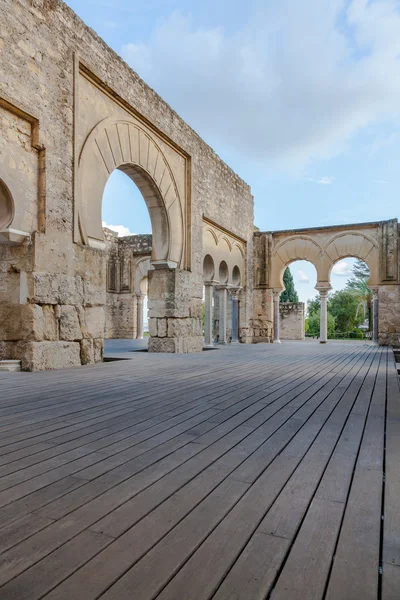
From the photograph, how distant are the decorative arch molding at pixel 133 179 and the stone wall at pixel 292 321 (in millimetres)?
10791

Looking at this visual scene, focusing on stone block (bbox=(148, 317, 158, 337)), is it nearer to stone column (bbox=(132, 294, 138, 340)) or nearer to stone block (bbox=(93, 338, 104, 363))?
stone block (bbox=(93, 338, 104, 363))

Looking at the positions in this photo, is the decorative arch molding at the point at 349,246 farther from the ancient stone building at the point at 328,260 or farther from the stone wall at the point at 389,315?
the stone wall at the point at 389,315

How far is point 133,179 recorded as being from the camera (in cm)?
888

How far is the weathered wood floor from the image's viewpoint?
3.66 ft

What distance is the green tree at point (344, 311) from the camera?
29953 mm

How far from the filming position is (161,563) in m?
1.18

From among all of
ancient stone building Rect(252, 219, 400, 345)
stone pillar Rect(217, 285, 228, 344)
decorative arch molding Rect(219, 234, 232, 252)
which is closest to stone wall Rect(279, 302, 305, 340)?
ancient stone building Rect(252, 219, 400, 345)

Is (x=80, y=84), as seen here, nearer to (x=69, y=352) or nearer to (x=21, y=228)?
(x=21, y=228)

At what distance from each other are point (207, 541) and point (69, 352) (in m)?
5.18

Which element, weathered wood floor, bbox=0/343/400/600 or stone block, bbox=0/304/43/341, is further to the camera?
stone block, bbox=0/304/43/341

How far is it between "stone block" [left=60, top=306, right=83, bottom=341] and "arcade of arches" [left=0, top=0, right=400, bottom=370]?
0.6 inches

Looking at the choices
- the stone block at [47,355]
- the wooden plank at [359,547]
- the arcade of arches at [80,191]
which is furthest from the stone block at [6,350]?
the wooden plank at [359,547]

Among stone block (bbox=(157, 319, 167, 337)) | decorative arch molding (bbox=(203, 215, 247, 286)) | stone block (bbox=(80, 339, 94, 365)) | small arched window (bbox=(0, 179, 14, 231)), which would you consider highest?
decorative arch molding (bbox=(203, 215, 247, 286))

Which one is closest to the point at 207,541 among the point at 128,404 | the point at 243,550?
the point at 243,550
